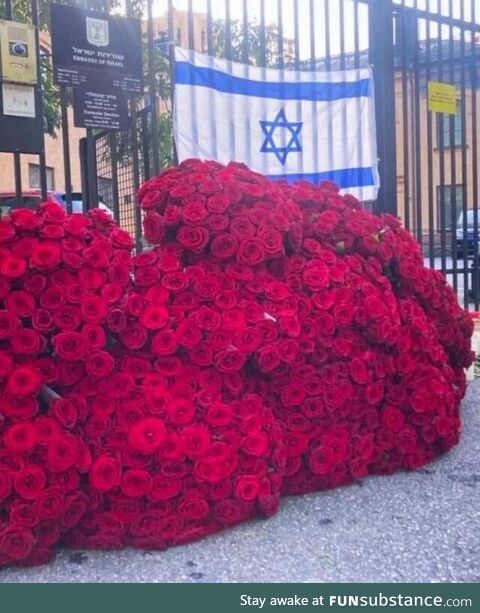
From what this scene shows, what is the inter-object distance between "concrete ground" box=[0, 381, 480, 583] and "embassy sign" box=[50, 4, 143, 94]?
2.46 meters

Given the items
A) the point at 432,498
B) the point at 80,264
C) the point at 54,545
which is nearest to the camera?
the point at 54,545

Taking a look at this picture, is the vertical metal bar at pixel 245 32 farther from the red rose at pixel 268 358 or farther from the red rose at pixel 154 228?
the red rose at pixel 268 358

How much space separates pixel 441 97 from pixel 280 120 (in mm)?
1786

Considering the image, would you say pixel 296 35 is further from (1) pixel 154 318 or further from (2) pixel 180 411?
(2) pixel 180 411

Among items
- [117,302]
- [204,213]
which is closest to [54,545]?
[117,302]

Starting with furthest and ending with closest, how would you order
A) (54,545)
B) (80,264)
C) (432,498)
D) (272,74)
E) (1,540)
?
(272,74) → (432,498) → (80,264) → (54,545) → (1,540)

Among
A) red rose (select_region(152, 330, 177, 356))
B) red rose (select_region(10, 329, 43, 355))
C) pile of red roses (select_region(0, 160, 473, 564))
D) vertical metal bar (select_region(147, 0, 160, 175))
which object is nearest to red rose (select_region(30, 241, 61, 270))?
pile of red roses (select_region(0, 160, 473, 564))

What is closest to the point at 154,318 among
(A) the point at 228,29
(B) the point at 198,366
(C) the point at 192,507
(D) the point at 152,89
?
(B) the point at 198,366

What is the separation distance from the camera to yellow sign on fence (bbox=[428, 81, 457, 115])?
19.1ft

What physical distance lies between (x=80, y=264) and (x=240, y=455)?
0.93 meters

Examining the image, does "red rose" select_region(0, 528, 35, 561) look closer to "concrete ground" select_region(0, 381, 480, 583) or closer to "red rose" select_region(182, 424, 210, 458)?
"concrete ground" select_region(0, 381, 480, 583)

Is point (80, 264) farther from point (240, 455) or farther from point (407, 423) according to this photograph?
point (407, 423)

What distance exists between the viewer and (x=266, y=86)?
15.6ft

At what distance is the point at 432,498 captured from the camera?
9.50ft
